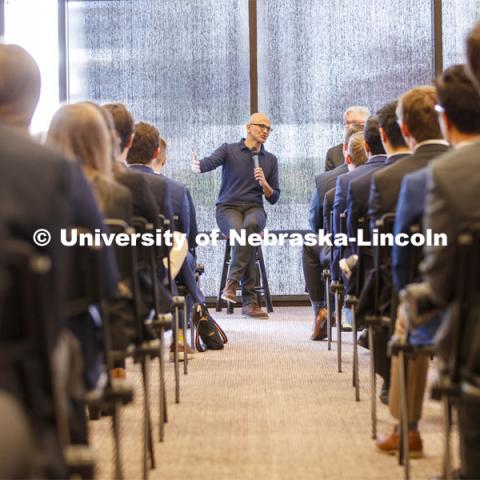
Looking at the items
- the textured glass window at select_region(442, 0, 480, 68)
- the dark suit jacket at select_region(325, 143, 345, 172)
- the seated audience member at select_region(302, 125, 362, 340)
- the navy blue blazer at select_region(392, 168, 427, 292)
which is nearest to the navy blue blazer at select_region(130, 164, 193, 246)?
the seated audience member at select_region(302, 125, 362, 340)

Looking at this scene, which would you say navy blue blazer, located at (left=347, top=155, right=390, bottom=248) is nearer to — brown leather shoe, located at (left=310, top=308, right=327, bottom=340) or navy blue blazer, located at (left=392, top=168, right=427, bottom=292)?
navy blue blazer, located at (left=392, top=168, right=427, bottom=292)

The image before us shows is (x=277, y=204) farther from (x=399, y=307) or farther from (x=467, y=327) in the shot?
(x=467, y=327)

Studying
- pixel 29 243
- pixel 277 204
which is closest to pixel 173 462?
pixel 29 243

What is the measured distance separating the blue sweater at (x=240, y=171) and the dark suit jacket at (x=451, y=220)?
613 cm

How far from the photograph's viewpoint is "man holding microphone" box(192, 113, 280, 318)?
7988 mm

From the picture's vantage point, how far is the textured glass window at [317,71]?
9117 millimetres

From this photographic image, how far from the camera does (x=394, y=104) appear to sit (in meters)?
3.80

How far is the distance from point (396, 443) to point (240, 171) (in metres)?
5.07

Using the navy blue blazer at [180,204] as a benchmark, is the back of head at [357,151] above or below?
above

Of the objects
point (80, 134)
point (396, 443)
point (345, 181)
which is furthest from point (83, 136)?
point (345, 181)

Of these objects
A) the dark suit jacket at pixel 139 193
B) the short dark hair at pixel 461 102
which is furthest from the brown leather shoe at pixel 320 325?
the short dark hair at pixel 461 102

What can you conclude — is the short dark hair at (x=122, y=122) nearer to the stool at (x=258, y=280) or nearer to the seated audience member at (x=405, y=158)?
the seated audience member at (x=405, y=158)

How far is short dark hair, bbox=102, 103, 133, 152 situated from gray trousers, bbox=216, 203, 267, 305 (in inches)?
158

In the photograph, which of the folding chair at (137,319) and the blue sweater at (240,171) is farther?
the blue sweater at (240,171)
